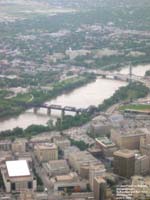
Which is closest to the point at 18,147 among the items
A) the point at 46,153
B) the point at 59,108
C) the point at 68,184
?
the point at 46,153

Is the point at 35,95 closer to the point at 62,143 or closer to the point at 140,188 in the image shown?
the point at 62,143

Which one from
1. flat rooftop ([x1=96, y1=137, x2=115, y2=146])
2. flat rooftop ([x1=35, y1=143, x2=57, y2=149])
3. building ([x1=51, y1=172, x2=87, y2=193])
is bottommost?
building ([x1=51, y1=172, x2=87, y2=193])

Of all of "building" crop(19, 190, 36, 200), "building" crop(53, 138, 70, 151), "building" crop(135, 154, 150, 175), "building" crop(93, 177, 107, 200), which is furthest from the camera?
"building" crop(53, 138, 70, 151)

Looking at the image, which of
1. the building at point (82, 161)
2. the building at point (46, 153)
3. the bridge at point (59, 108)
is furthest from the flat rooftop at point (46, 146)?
the bridge at point (59, 108)

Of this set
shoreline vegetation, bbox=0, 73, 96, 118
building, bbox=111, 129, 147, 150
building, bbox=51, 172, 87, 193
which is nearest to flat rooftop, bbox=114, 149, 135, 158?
building, bbox=111, 129, 147, 150

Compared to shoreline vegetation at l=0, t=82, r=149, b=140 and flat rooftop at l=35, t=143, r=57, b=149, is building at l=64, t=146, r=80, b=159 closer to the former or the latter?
flat rooftop at l=35, t=143, r=57, b=149

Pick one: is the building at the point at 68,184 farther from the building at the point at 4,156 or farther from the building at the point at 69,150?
the building at the point at 4,156
